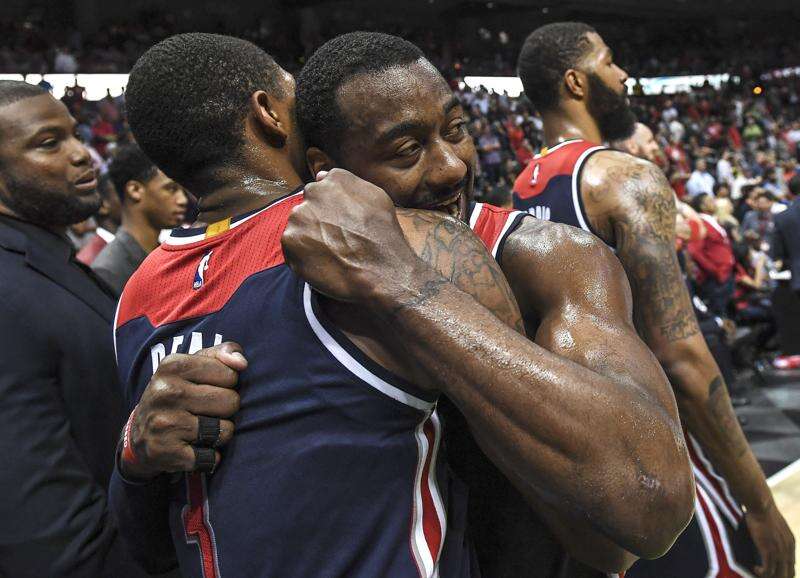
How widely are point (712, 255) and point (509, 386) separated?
6393 millimetres

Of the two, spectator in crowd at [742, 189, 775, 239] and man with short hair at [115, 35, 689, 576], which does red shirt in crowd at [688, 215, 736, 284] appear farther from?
man with short hair at [115, 35, 689, 576]

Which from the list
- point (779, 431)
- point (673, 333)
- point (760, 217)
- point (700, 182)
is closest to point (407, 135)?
point (673, 333)

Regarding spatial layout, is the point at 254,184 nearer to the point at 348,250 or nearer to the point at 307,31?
the point at 348,250

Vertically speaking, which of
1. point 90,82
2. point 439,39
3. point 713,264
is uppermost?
point 713,264

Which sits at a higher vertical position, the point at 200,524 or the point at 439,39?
the point at 200,524

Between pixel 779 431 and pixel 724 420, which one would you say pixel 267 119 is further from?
pixel 779 431

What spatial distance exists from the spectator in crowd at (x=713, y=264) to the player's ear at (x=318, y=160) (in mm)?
6003

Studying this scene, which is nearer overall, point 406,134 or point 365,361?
point 365,361

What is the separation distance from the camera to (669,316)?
197 centimetres

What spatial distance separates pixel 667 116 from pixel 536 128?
541 centimetres

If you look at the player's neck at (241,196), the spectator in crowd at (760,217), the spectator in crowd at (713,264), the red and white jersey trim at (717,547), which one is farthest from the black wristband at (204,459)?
the spectator in crowd at (760,217)

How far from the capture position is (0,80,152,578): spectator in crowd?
5.76 ft

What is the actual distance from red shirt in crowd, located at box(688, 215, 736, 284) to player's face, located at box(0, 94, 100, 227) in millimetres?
5519

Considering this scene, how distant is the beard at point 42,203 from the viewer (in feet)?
7.10
